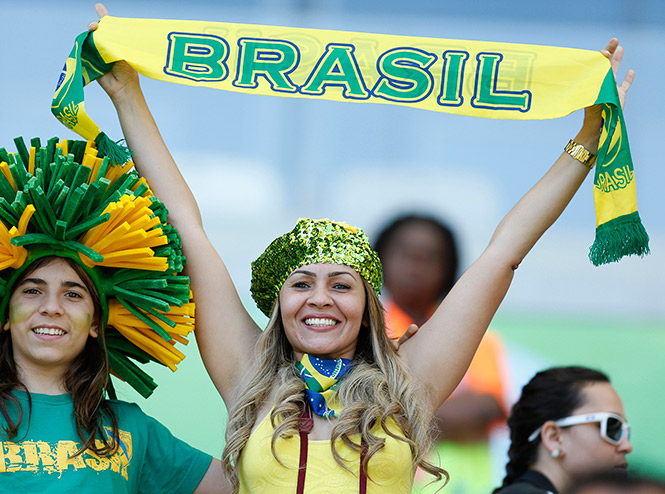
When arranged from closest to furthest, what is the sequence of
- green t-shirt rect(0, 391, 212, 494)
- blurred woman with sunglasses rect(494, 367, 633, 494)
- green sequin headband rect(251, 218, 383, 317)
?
green t-shirt rect(0, 391, 212, 494), green sequin headband rect(251, 218, 383, 317), blurred woman with sunglasses rect(494, 367, 633, 494)

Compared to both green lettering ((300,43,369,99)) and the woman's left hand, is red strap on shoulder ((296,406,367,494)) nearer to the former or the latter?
green lettering ((300,43,369,99))

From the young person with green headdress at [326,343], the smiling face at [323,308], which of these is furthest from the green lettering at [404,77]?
the smiling face at [323,308]

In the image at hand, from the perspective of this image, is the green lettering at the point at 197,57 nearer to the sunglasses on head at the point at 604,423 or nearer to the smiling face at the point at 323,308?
the smiling face at the point at 323,308

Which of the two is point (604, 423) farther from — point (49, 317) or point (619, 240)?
point (49, 317)

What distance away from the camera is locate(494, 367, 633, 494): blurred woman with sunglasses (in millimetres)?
3285

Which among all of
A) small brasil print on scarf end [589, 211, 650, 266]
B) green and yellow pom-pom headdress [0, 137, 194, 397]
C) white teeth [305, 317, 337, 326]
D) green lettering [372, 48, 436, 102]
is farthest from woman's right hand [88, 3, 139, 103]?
small brasil print on scarf end [589, 211, 650, 266]

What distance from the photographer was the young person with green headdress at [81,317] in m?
2.47

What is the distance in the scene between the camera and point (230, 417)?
8.79ft

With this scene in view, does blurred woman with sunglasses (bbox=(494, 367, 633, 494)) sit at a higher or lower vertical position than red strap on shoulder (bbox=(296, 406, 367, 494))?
higher

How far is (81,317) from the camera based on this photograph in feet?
8.45

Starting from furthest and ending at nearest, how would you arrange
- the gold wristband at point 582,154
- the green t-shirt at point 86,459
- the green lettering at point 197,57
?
the green lettering at point 197,57
the gold wristband at point 582,154
the green t-shirt at point 86,459

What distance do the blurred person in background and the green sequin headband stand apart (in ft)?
3.32

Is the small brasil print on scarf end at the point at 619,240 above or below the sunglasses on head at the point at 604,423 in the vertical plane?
above

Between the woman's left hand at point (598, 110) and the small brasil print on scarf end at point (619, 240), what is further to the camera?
the woman's left hand at point (598, 110)
